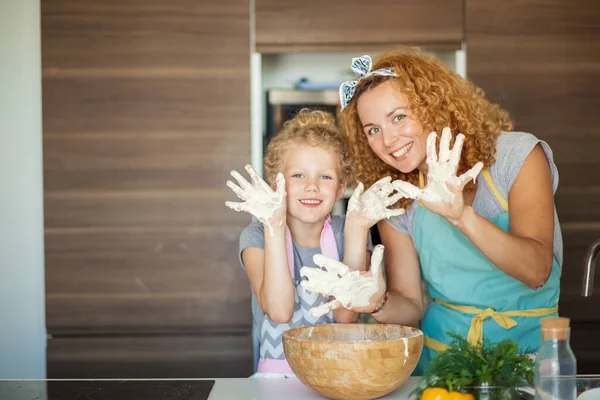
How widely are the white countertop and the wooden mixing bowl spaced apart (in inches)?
1.9

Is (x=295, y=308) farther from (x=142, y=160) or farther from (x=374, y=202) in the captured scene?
(x=142, y=160)

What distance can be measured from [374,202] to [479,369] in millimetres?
622

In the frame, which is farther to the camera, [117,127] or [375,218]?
[117,127]

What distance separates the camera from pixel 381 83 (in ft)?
5.19

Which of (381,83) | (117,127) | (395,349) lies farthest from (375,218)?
(117,127)

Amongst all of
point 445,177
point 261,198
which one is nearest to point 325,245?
point 261,198

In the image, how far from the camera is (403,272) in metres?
1.69

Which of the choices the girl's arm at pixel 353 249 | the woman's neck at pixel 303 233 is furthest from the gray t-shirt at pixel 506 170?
the woman's neck at pixel 303 233

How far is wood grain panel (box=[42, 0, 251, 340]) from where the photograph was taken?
243cm

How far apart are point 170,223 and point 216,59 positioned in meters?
0.61

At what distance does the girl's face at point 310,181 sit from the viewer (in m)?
1.65

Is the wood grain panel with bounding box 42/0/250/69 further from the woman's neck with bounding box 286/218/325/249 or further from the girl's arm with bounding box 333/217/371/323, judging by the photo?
the girl's arm with bounding box 333/217/371/323

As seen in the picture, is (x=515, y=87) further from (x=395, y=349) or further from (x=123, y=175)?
(x=395, y=349)

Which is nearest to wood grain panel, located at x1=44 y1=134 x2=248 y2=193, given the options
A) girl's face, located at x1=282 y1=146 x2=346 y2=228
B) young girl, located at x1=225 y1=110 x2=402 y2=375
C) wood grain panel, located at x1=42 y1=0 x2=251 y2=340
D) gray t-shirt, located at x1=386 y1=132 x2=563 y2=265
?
wood grain panel, located at x1=42 y1=0 x2=251 y2=340
